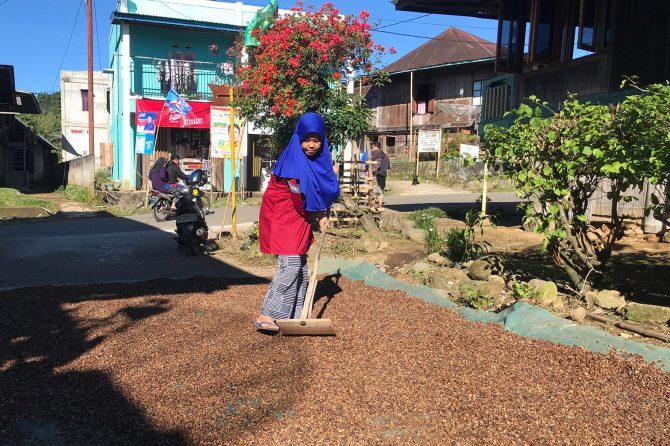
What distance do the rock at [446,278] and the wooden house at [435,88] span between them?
870 inches

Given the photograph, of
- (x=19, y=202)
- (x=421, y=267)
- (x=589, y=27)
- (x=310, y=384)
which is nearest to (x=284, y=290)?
(x=310, y=384)

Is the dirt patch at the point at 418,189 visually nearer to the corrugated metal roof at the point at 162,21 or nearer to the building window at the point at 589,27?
the corrugated metal roof at the point at 162,21

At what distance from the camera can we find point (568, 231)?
5.27 m

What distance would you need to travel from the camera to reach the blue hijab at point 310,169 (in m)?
4.45

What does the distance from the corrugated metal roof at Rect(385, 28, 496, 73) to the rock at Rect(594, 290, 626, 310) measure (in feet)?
80.8

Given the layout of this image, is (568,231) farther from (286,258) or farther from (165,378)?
(165,378)

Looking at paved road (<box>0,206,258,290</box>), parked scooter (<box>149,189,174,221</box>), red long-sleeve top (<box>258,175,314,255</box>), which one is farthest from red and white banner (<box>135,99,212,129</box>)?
red long-sleeve top (<box>258,175,314,255</box>)

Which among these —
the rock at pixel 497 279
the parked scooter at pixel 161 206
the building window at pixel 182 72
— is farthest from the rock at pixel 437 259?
the building window at pixel 182 72

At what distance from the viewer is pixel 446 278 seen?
21.0 ft

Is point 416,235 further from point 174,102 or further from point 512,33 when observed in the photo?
point 174,102

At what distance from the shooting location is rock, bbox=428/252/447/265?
7.30 m

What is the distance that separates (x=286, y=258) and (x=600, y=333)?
8.10 feet

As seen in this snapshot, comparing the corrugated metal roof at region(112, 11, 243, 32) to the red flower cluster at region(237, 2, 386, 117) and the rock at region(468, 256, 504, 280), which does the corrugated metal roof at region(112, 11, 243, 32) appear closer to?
the red flower cluster at region(237, 2, 386, 117)

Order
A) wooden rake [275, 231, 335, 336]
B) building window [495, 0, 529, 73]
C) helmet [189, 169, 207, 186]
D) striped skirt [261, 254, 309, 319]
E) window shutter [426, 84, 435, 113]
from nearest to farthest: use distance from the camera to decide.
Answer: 1. wooden rake [275, 231, 335, 336]
2. striped skirt [261, 254, 309, 319]
3. helmet [189, 169, 207, 186]
4. building window [495, 0, 529, 73]
5. window shutter [426, 84, 435, 113]
